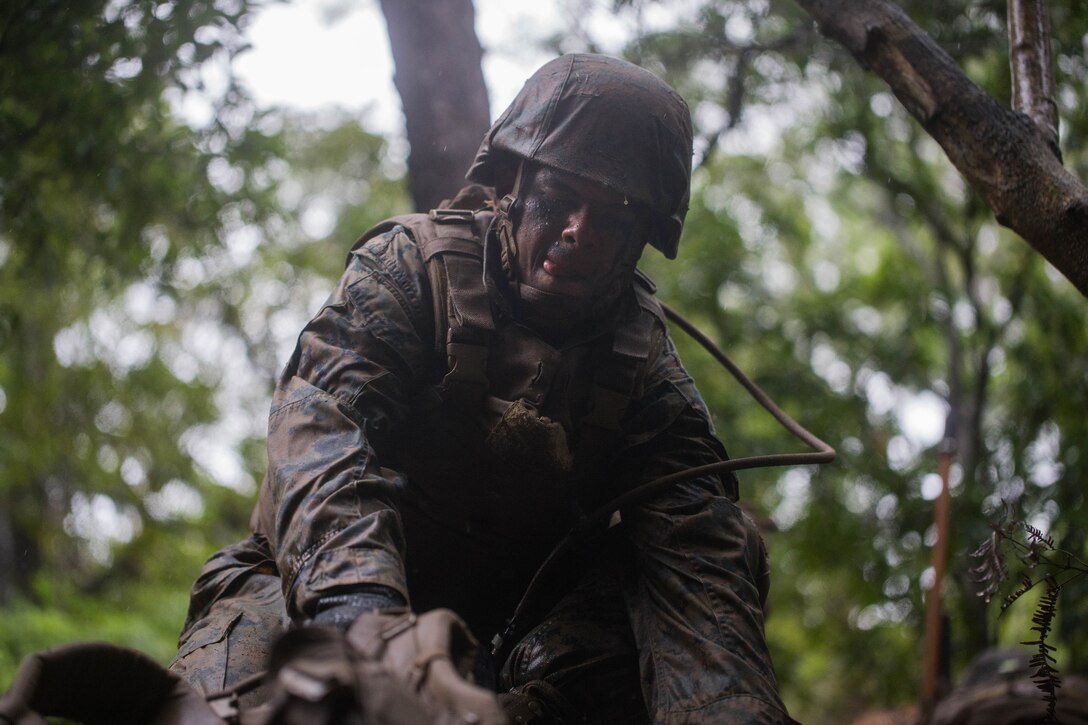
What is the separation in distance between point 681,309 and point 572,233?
316 inches

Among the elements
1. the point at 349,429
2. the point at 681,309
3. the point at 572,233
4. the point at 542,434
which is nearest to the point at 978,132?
the point at 572,233

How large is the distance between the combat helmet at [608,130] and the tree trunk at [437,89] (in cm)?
230

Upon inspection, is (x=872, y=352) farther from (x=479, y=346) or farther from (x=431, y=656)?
(x=431, y=656)

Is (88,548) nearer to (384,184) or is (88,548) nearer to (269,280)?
(269,280)

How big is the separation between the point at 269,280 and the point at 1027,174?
426 inches

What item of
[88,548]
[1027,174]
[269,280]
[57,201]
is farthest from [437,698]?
[88,548]

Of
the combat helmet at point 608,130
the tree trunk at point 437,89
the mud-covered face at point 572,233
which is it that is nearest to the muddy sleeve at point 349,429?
the mud-covered face at point 572,233

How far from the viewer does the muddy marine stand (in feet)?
10.9

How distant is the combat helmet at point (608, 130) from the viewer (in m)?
3.54

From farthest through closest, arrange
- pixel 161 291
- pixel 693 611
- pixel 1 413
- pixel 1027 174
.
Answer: pixel 1 413 < pixel 161 291 < pixel 1027 174 < pixel 693 611

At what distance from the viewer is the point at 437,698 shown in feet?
7.58

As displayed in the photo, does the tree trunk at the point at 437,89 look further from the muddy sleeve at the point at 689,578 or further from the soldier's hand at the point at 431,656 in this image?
the soldier's hand at the point at 431,656

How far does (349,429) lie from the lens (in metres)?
3.21

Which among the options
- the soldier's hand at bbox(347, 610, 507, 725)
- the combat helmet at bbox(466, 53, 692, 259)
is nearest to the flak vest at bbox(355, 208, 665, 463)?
the combat helmet at bbox(466, 53, 692, 259)
